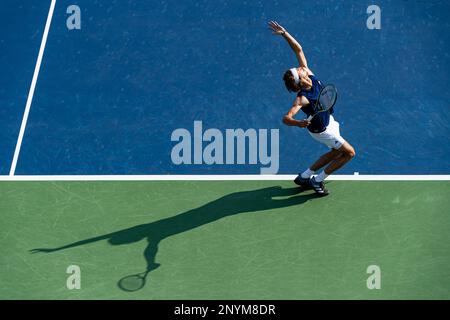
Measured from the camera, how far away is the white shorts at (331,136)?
1093 centimetres

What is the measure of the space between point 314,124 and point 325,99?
337 mm

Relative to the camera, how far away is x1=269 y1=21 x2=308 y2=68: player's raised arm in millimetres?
11172

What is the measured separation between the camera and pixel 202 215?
11391mm

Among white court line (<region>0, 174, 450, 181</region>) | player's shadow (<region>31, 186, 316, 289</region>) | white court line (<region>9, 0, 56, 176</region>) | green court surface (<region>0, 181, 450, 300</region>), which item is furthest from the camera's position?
white court line (<region>9, 0, 56, 176</region>)

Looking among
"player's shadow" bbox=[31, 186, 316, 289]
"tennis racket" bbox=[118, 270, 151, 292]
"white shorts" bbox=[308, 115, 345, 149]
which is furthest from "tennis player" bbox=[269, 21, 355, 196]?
"tennis racket" bbox=[118, 270, 151, 292]

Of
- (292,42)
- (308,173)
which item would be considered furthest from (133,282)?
(292,42)

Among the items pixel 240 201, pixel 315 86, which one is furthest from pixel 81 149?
pixel 315 86

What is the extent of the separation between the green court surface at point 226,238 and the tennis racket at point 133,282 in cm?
5

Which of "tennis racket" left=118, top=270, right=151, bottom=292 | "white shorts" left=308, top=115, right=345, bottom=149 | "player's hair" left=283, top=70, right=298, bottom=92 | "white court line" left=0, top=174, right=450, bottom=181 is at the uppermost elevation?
"player's hair" left=283, top=70, right=298, bottom=92

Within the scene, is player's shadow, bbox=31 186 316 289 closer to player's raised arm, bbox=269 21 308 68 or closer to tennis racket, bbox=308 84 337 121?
tennis racket, bbox=308 84 337 121

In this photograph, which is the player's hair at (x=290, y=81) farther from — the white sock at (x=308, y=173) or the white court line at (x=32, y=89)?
the white court line at (x=32, y=89)

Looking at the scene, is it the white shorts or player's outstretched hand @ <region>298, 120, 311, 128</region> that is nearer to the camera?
player's outstretched hand @ <region>298, 120, 311, 128</region>

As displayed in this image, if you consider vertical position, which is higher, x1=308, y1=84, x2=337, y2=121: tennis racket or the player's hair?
the player's hair

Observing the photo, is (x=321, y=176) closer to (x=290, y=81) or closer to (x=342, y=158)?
(x=342, y=158)
